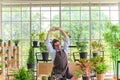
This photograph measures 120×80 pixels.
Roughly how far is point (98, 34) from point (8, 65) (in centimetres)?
303

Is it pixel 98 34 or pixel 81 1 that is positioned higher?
pixel 81 1

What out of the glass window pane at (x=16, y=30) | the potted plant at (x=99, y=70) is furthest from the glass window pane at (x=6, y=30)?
the potted plant at (x=99, y=70)

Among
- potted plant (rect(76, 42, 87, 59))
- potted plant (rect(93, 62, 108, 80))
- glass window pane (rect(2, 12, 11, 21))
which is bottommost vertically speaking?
potted plant (rect(93, 62, 108, 80))

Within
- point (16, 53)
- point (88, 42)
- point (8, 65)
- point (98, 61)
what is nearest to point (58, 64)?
point (98, 61)

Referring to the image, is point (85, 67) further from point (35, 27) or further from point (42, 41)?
point (35, 27)

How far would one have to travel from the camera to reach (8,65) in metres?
7.32

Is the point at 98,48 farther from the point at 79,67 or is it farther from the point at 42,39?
the point at 79,67

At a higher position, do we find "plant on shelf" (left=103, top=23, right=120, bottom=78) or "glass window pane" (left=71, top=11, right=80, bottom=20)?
"glass window pane" (left=71, top=11, right=80, bottom=20)

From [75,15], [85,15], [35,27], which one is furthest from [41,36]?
[85,15]

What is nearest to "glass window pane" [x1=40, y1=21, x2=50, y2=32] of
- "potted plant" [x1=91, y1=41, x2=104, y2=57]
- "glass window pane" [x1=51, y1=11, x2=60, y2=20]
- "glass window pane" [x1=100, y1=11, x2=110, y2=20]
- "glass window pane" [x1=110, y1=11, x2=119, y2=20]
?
"glass window pane" [x1=51, y1=11, x2=60, y2=20]

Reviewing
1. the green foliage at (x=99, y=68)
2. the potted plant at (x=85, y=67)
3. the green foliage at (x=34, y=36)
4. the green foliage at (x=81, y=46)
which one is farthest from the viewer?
the green foliage at (x=34, y=36)

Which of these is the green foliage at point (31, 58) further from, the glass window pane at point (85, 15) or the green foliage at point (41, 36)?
the glass window pane at point (85, 15)

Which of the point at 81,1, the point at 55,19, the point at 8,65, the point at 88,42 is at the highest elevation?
the point at 81,1

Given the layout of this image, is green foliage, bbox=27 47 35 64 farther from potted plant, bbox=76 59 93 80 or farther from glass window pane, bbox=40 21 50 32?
potted plant, bbox=76 59 93 80
